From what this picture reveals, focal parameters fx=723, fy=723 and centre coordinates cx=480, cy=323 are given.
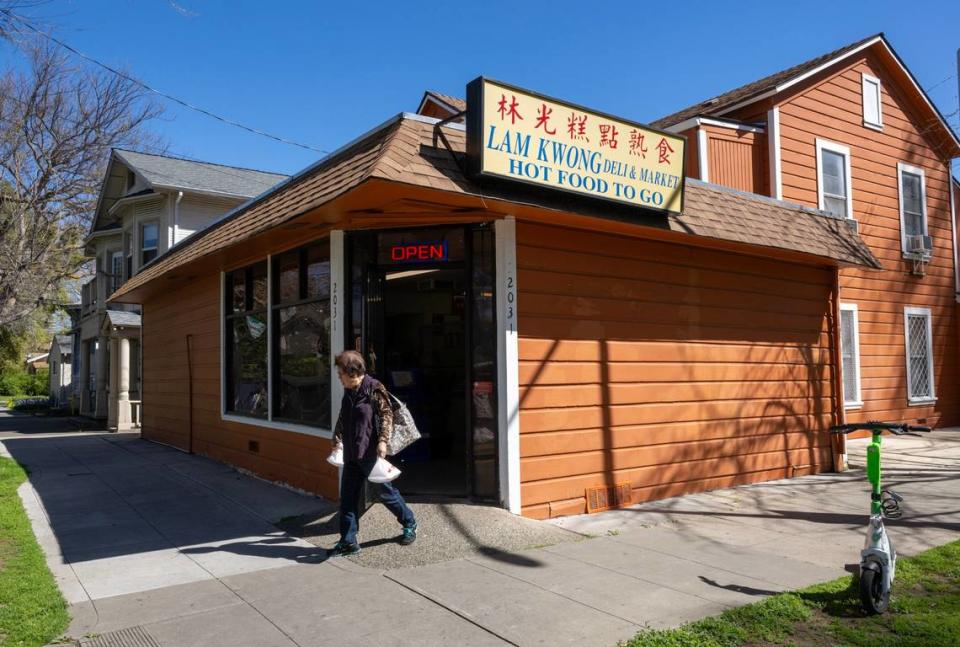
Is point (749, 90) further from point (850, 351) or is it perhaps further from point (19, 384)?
point (19, 384)

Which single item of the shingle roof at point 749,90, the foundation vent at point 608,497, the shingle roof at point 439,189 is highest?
the shingle roof at point 749,90

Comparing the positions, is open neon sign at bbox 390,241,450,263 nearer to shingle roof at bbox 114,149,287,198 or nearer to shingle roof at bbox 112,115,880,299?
shingle roof at bbox 112,115,880,299

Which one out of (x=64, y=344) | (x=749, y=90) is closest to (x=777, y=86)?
(x=749, y=90)

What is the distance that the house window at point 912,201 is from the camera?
15.3 m

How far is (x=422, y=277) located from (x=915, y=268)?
11.7 m

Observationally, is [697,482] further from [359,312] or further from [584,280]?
[359,312]

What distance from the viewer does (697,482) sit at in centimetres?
858

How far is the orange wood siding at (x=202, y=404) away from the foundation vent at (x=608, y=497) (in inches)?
104

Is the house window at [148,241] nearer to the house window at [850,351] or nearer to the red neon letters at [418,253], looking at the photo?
the red neon letters at [418,253]

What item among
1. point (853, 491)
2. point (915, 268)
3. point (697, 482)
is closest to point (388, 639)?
point (697, 482)

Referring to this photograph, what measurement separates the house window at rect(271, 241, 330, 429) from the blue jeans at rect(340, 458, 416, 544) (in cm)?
190

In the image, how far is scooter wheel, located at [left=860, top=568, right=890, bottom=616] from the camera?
174 inches

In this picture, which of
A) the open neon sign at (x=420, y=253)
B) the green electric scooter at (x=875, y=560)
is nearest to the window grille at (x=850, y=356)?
the open neon sign at (x=420, y=253)

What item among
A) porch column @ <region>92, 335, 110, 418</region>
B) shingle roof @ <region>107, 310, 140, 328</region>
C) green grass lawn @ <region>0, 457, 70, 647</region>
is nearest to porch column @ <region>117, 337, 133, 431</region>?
shingle roof @ <region>107, 310, 140, 328</region>
